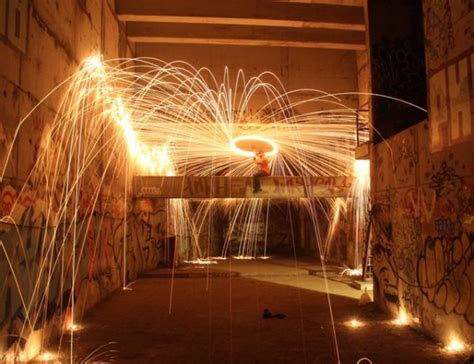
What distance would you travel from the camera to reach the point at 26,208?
5.57 meters

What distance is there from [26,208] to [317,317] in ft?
17.2

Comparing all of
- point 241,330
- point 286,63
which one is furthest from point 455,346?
point 286,63

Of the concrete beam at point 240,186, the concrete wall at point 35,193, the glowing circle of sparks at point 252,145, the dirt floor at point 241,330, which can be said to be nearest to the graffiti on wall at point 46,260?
the concrete wall at point 35,193

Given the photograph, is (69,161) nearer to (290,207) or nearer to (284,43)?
(284,43)

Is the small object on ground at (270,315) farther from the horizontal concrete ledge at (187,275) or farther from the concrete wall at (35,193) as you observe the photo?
the horizontal concrete ledge at (187,275)

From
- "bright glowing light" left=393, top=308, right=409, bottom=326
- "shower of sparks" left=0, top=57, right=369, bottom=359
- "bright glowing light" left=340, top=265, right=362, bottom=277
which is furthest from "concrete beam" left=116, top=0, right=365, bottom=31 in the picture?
"bright glowing light" left=393, top=308, right=409, bottom=326

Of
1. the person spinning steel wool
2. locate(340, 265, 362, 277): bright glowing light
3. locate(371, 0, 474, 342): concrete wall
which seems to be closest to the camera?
locate(371, 0, 474, 342): concrete wall

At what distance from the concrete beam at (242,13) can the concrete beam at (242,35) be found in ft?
2.62

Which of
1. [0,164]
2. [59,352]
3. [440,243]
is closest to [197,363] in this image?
[59,352]

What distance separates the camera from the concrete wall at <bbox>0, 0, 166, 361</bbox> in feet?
16.6

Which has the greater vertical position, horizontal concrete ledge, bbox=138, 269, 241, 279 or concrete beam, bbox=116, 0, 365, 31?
concrete beam, bbox=116, 0, 365, 31

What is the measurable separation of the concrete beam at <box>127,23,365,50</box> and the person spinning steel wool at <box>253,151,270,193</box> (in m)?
3.71

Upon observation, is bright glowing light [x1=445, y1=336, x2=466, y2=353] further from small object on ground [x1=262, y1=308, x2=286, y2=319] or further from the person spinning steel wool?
the person spinning steel wool

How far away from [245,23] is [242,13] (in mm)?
342
